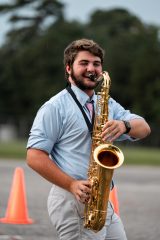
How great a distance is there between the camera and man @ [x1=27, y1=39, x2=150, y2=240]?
4789 mm

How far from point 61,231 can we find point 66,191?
271 millimetres

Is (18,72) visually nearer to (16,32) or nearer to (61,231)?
(16,32)

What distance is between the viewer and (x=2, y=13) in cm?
8831

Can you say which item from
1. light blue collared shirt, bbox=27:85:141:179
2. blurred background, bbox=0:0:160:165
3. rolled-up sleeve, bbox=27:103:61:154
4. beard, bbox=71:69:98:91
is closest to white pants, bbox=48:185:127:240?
light blue collared shirt, bbox=27:85:141:179

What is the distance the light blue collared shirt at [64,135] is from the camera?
482cm

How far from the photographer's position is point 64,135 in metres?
4.89

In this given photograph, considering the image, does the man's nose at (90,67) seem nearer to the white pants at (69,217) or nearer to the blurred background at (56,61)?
the white pants at (69,217)

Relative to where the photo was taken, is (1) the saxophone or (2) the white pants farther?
(2) the white pants

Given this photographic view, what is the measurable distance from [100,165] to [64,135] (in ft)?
1.63

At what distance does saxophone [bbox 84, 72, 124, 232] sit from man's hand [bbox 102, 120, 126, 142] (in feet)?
0.16

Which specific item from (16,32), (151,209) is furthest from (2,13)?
(151,209)

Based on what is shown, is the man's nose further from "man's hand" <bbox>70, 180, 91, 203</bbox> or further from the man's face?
"man's hand" <bbox>70, 180, 91, 203</bbox>

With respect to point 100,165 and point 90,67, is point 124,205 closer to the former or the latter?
point 90,67

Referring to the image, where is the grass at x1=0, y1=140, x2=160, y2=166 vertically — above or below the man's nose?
above
